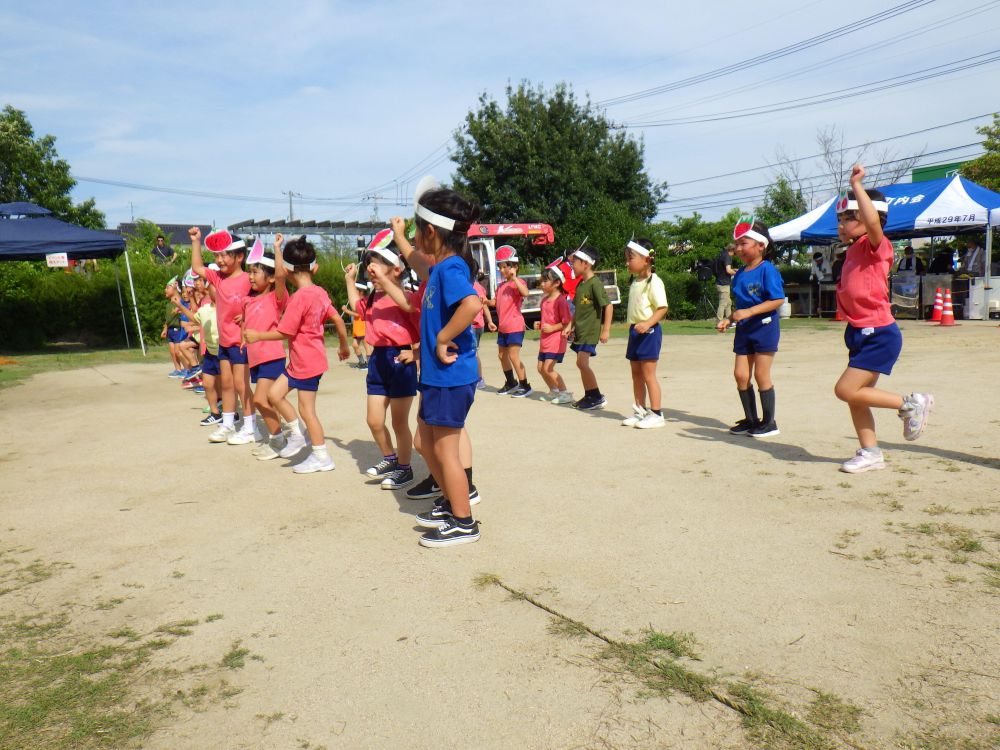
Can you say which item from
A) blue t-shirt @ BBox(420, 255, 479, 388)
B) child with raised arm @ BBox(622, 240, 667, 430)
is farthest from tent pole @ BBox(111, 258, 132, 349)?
blue t-shirt @ BBox(420, 255, 479, 388)

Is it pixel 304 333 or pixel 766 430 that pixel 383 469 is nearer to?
pixel 304 333

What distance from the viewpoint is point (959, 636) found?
3.03 meters

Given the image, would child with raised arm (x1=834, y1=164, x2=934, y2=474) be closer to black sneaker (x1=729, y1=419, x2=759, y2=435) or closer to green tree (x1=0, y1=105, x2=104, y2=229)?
black sneaker (x1=729, y1=419, x2=759, y2=435)

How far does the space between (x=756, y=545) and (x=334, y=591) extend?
2.15 meters

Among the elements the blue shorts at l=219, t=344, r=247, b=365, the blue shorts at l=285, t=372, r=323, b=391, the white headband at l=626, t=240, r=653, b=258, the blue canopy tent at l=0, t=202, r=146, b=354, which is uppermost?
the blue canopy tent at l=0, t=202, r=146, b=354

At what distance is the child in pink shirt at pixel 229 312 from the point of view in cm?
709

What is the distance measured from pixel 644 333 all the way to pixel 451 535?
378 cm

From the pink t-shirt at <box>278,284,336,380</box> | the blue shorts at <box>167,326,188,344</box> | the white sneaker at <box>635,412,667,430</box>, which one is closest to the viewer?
the pink t-shirt at <box>278,284,336,380</box>

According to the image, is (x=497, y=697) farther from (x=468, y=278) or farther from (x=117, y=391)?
(x=117, y=391)

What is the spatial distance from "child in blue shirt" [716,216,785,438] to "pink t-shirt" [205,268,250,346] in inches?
167

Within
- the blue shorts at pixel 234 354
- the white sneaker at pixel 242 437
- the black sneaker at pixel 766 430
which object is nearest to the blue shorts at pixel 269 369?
the blue shorts at pixel 234 354

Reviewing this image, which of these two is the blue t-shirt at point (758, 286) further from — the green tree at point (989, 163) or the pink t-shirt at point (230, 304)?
the green tree at point (989, 163)

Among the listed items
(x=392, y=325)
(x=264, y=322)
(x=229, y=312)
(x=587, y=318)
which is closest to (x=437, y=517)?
(x=392, y=325)

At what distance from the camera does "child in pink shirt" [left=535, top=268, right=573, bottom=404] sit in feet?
31.4
